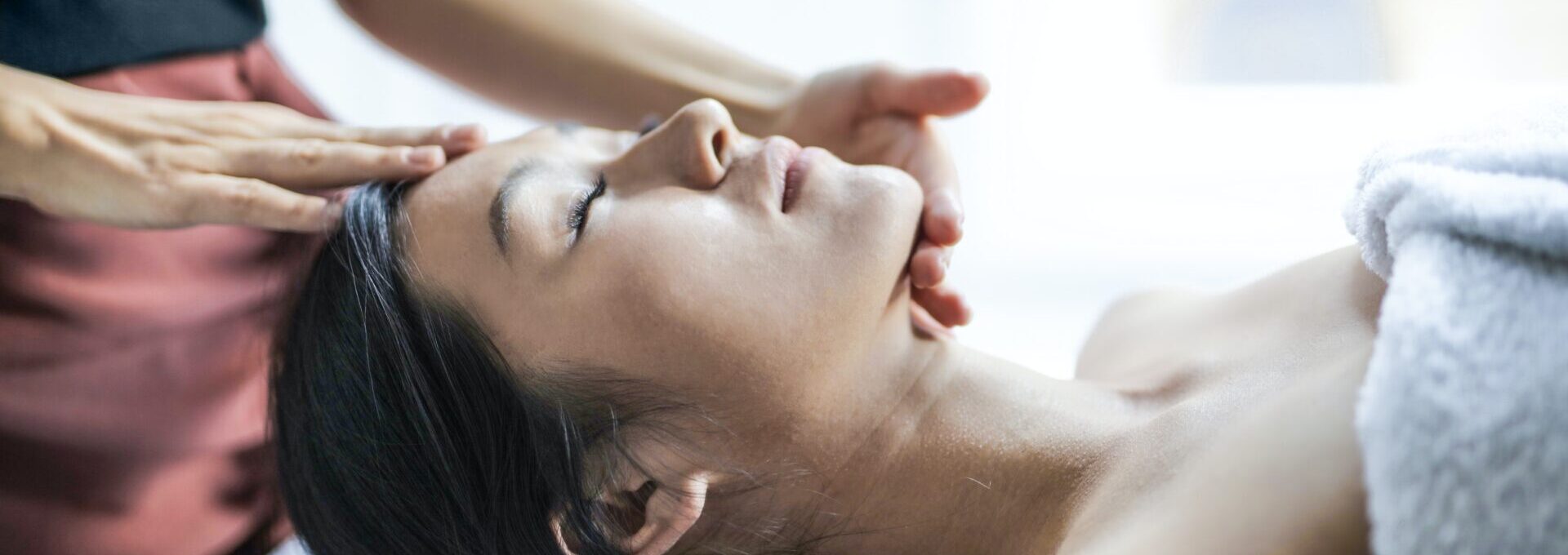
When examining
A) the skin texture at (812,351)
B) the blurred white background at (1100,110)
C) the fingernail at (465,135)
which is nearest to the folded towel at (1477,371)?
the skin texture at (812,351)

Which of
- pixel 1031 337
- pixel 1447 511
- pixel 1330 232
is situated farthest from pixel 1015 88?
pixel 1447 511

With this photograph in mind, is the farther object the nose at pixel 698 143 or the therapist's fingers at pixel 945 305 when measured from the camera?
the therapist's fingers at pixel 945 305

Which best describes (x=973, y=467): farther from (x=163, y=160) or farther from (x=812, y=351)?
(x=163, y=160)

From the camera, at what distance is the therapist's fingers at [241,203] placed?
2.71 ft

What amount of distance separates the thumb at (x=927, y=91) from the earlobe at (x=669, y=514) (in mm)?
499

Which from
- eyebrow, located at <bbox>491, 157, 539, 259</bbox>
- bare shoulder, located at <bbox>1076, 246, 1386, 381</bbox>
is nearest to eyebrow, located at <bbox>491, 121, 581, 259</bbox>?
eyebrow, located at <bbox>491, 157, 539, 259</bbox>

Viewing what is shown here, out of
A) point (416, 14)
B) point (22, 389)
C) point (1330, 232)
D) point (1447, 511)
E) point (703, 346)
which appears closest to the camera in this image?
point (1447, 511)

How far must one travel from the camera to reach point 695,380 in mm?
775

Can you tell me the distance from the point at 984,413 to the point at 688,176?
29 cm

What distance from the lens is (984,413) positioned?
836 millimetres

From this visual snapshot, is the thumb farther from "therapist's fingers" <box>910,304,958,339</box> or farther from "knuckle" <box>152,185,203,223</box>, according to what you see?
"knuckle" <box>152,185,203,223</box>

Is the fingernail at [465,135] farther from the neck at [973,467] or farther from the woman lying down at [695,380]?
the neck at [973,467]

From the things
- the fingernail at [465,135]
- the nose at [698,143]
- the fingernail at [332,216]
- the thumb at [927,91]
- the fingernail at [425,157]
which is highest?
the thumb at [927,91]

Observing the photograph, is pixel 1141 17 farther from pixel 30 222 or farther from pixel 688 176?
pixel 30 222
